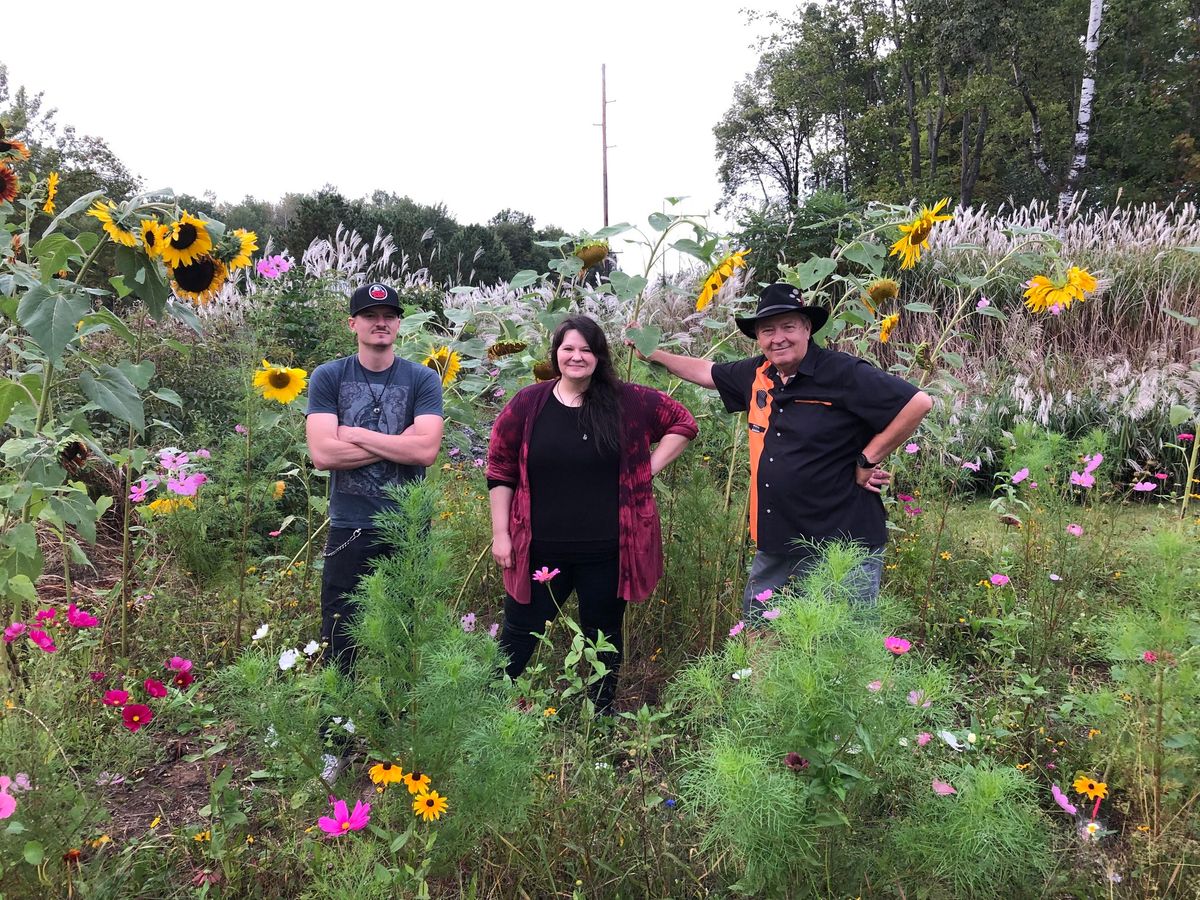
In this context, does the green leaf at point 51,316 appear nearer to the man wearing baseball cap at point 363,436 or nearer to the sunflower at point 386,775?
the man wearing baseball cap at point 363,436

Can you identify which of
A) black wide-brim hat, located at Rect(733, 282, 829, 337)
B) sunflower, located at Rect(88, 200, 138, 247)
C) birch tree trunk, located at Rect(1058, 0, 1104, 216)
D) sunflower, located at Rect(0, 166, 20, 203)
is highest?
birch tree trunk, located at Rect(1058, 0, 1104, 216)

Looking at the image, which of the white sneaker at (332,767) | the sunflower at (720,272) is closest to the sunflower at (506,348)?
the sunflower at (720,272)

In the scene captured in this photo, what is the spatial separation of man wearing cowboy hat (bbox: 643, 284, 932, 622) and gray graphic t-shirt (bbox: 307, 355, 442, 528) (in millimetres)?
1120

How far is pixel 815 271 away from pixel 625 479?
1.00 meters

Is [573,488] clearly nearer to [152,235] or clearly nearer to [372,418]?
[372,418]

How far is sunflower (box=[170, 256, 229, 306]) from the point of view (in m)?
2.04

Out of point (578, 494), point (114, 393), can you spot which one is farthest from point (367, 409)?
point (114, 393)

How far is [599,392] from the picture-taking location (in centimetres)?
264

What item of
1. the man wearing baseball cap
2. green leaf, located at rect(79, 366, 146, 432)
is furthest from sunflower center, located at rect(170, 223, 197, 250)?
the man wearing baseball cap

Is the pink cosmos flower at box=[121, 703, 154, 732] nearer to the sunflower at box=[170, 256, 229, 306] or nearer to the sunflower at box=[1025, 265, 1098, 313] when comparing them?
the sunflower at box=[170, 256, 229, 306]

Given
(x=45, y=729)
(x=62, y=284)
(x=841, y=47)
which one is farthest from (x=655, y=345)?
(x=841, y=47)

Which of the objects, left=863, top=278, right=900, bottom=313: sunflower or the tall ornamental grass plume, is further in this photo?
left=863, top=278, right=900, bottom=313: sunflower

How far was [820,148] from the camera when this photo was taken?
109 feet

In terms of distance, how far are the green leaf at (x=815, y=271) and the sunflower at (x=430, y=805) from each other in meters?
2.00
